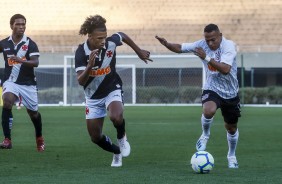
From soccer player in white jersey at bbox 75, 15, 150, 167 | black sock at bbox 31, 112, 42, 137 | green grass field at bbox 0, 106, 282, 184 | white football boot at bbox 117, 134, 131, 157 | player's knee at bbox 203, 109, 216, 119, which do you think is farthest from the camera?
black sock at bbox 31, 112, 42, 137

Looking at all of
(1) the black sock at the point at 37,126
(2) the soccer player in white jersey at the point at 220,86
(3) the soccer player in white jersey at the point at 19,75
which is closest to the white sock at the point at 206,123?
(2) the soccer player in white jersey at the point at 220,86

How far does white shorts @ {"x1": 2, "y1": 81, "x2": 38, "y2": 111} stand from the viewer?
1318 cm

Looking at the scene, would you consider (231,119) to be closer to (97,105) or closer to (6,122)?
(97,105)

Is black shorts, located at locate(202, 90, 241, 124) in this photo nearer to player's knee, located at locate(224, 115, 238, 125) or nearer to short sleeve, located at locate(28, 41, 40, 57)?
player's knee, located at locate(224, 115, 238, 125)

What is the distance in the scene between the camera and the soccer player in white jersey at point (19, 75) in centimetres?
1303

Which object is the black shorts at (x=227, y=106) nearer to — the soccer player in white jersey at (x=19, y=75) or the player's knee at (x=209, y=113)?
the player's knee at (x=209, y=113)

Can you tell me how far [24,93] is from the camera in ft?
43.4

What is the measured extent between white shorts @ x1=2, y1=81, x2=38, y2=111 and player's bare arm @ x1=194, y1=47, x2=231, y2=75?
3915 millimetres

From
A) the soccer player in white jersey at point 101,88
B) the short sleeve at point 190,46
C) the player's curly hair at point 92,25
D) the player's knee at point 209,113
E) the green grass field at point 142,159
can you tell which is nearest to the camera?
the green grass field at point 142,159

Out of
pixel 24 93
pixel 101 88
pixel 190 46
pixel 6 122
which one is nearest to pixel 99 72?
pixel 101 88

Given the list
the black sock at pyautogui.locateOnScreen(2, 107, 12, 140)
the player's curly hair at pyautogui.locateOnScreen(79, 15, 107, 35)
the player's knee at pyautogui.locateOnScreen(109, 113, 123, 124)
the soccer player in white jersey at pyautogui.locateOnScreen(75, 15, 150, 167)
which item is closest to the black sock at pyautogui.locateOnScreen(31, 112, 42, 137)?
the black sock at pyautogui.locateOnScreen(2, 107, 12, 140)

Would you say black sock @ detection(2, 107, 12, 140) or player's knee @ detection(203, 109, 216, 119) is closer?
player's knee @ detection(203, 109, 216, 119)

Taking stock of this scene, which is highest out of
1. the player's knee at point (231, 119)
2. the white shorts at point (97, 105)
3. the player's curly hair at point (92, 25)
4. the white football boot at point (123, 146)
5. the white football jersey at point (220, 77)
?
the player's curly hair at point (92, 25)

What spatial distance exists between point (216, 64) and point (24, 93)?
4.21m
